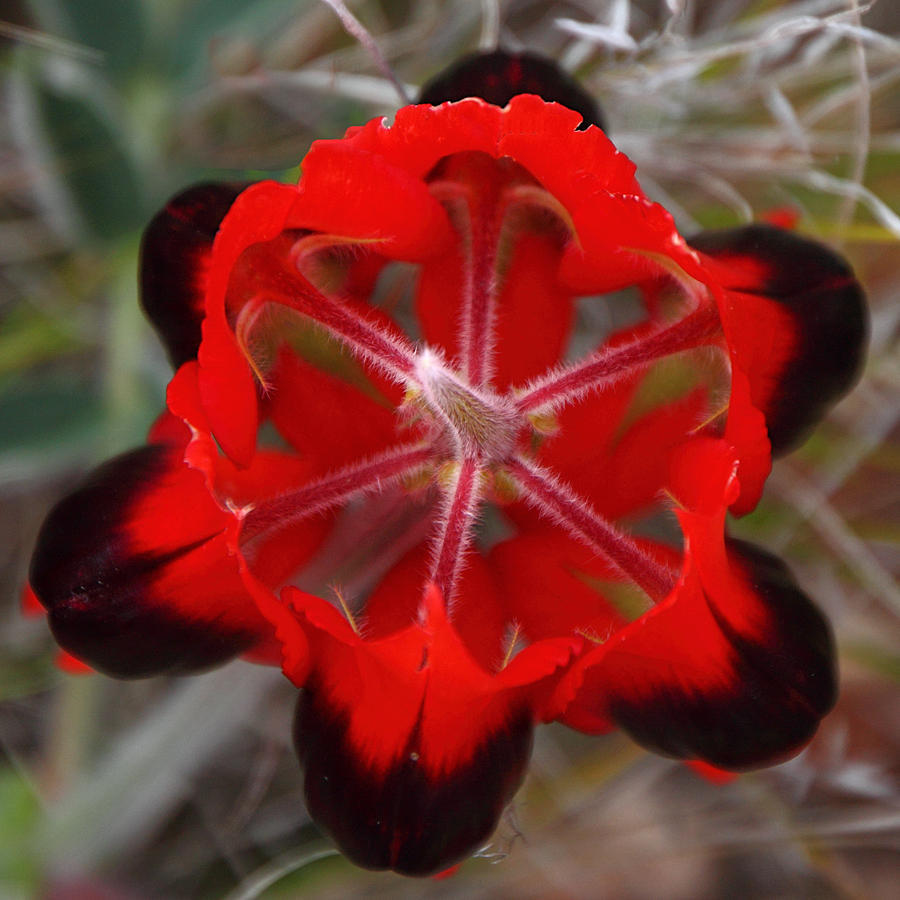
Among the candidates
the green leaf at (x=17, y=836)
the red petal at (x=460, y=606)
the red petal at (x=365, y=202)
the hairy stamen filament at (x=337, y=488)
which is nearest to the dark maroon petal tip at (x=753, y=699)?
the red petal at (x=460, y=606)

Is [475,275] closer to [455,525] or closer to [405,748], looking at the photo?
[455,525]

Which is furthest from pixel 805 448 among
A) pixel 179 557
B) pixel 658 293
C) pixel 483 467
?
pixel 179 557

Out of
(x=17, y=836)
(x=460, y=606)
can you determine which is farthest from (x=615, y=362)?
(x=17, y=836)

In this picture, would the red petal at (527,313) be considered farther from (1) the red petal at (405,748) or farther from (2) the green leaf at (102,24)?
(2) the green leaf at (102,24)

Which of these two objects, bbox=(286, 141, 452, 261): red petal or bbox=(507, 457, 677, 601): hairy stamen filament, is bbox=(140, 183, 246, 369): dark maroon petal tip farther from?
bbox=(507, 457, 677, 601): hairy stamen filament

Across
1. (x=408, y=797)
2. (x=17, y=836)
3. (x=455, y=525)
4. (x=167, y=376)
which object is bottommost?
(x=17, y=836)
